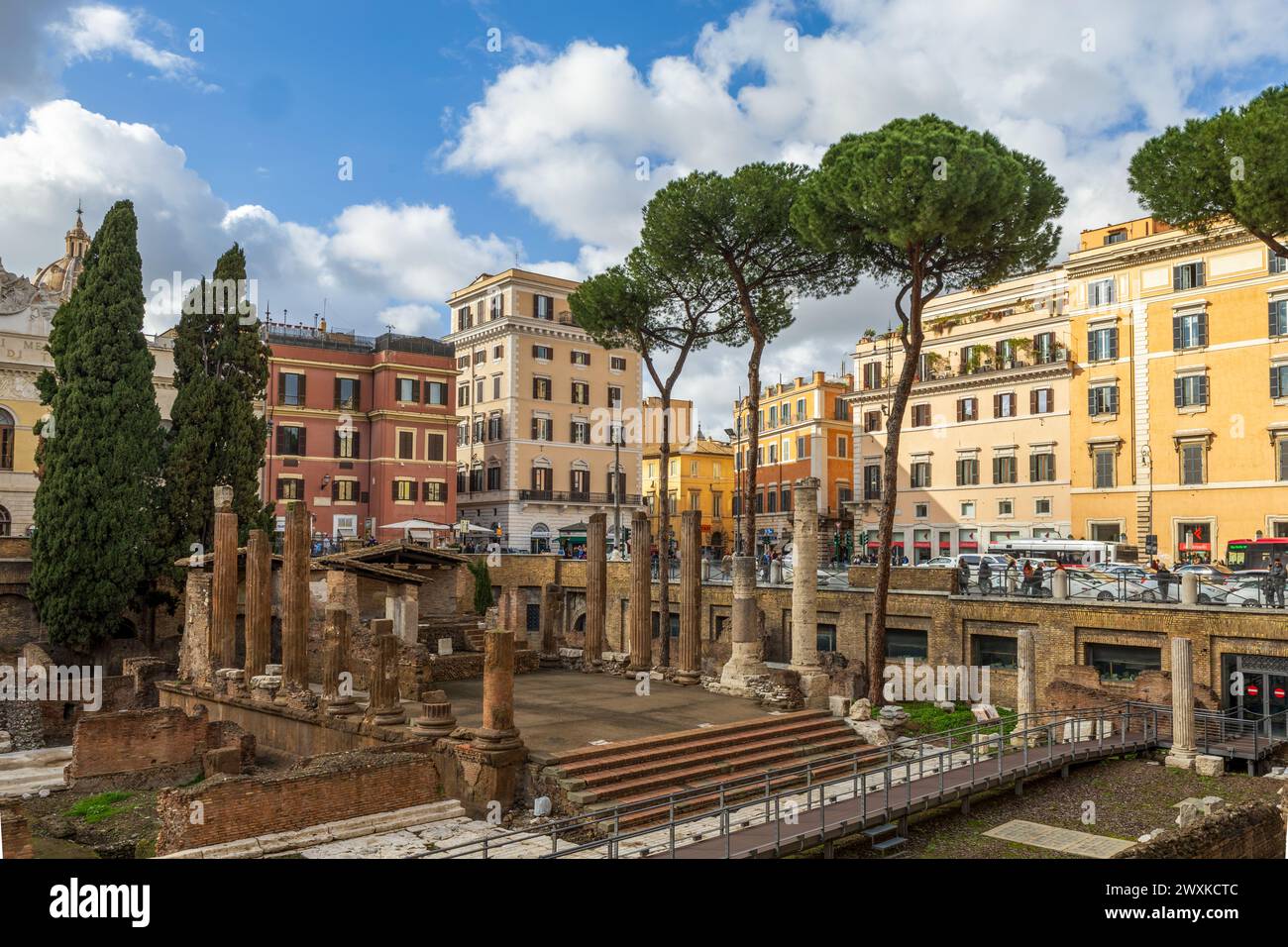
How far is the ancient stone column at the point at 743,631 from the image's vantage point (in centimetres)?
2408

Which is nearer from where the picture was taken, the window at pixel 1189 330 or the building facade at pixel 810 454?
the window at pixel 1189 330

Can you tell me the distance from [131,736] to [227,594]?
5.85m

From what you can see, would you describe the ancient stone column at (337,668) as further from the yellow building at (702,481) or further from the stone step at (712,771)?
the yellow building at (702,481)

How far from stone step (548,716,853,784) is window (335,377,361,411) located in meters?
35.5

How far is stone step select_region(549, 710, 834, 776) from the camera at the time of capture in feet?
56.2

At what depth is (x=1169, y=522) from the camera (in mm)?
39844

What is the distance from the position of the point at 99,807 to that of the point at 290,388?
3173cm

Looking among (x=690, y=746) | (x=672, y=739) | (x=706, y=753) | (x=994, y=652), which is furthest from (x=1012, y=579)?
(x=672, y=739)

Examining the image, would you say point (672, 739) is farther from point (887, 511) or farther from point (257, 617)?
point (257, 617)

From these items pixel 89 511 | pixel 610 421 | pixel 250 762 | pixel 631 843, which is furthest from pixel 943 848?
pixel 610 421

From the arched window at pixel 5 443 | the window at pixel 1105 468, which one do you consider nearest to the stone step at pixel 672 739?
the window at pixel 1105 468

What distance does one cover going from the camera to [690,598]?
2619 cm

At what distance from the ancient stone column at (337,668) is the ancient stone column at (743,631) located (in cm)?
866

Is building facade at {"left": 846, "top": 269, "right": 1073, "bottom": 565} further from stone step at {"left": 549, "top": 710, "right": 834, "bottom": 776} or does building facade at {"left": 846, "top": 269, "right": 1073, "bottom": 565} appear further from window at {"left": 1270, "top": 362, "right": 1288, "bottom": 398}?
stone step at {"left": 549, "top": 710, "right": 834, "bottom": 776}
